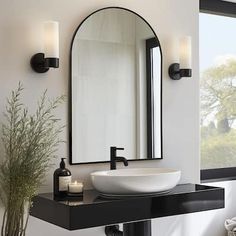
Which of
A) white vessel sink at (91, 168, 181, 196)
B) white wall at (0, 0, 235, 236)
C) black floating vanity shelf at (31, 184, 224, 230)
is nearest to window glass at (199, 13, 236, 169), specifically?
white wall at (0, 0, 235, 236)

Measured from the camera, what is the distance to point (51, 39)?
2691mm

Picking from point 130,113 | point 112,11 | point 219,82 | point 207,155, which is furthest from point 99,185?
point 219,82

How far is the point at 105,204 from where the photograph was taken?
Result: 246cm

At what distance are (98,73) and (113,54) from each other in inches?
A: 6.5

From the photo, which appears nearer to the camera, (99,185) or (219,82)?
(99,185)

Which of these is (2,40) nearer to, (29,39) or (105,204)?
(29,39)

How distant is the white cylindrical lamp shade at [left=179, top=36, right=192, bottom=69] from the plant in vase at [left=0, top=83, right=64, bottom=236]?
1.00 meters

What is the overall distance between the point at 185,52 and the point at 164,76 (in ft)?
0.69

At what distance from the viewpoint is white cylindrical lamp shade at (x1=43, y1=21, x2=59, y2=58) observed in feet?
8.81

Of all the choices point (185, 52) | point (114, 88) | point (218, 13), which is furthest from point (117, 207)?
point (218, 13)

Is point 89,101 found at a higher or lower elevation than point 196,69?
lower

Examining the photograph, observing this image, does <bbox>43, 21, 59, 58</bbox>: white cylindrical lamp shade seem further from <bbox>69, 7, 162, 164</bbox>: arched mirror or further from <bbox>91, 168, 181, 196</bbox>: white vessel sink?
<bbox>91, 168, 181, 196</bbox>: white vessel sink

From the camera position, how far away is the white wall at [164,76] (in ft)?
8.86

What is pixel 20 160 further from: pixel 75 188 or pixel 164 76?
pixel 164 76
